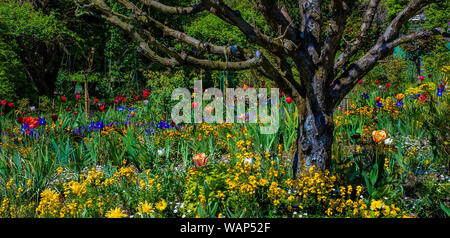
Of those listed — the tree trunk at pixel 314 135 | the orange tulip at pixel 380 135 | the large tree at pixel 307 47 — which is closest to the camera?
the large tree at pixel 307 47

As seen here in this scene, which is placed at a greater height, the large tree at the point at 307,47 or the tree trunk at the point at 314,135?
the large tree at the point at 307,47

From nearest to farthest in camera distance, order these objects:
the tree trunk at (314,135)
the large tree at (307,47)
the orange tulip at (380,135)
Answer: the large tree at (307,47) → the tree trunk at (314,135) → the orange tulip at (380,135)

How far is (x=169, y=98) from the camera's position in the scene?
19.5 ft

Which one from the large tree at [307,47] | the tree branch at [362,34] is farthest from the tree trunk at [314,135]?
the tree branch at [362,34]

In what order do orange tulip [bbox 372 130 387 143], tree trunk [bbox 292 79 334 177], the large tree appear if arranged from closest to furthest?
1. the large tree
2. tree trunk [bbox 292 79 334 177]
3. orange tulip [bbox 372 130 387 143]

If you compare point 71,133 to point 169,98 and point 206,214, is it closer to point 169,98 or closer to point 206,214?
point 169,98

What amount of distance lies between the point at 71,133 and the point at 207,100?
2.63 metres

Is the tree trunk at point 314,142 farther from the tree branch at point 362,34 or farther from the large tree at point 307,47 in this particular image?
the tree branch at point 362,34

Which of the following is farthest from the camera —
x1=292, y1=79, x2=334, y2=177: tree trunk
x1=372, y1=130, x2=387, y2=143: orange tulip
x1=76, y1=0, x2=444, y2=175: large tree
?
x1=372, y1=130, x2=387, y2=143: orange tulip

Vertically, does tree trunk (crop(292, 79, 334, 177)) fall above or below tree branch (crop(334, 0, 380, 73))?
below

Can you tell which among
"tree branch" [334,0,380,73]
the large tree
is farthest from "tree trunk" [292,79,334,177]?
"tree branch" [334,0,380,73]

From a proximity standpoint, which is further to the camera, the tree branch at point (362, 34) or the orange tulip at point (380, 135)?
the orange tulip at point (380, 135)

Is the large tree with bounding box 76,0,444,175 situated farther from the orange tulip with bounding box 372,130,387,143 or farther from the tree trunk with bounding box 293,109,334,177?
the orange tulip with bounding box 372,130,387,143

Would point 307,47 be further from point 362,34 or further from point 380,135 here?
point 380,135
